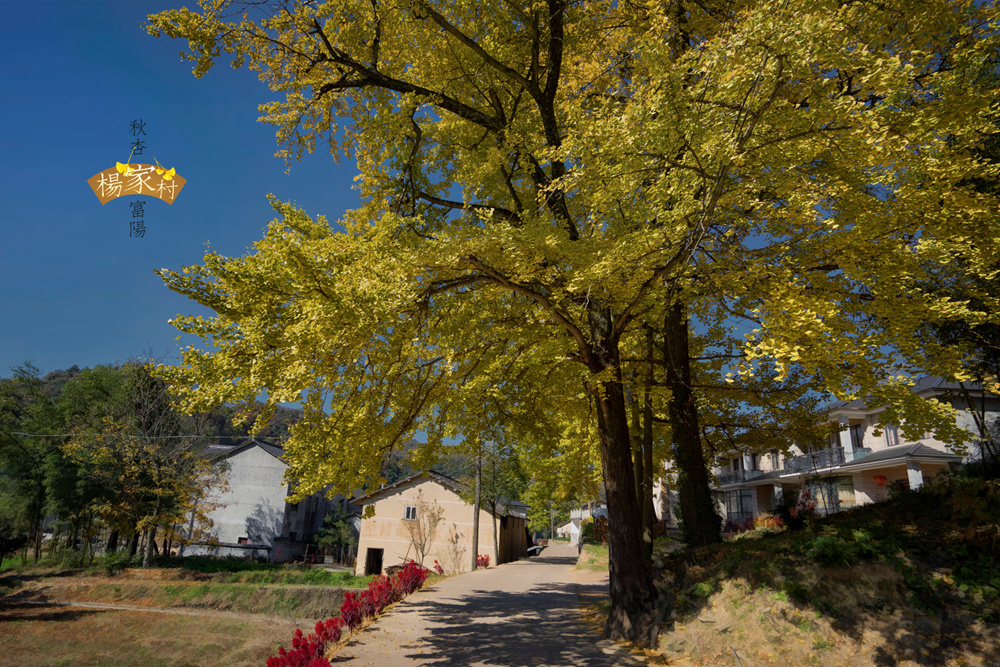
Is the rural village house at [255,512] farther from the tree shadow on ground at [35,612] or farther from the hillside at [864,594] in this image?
the hillside at [864,594]

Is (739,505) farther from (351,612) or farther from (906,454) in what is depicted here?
(351,612)

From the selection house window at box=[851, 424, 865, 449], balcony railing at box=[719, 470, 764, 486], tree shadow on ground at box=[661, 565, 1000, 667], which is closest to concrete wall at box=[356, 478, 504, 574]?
balcony railing at box=[719, 470, 764, 486]

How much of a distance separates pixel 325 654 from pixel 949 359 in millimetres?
10179

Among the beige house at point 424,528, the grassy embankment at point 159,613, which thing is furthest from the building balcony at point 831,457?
the grassy embankment at point 159,613

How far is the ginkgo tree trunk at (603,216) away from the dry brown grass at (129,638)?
9838 millimetres

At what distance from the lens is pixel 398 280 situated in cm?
659

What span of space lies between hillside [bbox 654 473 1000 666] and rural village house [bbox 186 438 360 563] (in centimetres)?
3536

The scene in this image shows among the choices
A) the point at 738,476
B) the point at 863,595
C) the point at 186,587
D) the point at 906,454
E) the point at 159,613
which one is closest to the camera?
the point at 863,595

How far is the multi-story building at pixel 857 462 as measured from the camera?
21219 millimetres

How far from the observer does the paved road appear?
25.4 ft

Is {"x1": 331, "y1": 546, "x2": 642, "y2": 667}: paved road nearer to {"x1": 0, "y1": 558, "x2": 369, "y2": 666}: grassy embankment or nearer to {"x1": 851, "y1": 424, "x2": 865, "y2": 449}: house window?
{"x1": 0, "y1": 558, "x2": 369, "y2": 666}: grassy embankment

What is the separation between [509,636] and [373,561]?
25.5 metres

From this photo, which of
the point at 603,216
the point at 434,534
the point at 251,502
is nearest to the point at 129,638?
the point at 434,534

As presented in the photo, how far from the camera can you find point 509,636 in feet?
31.0
